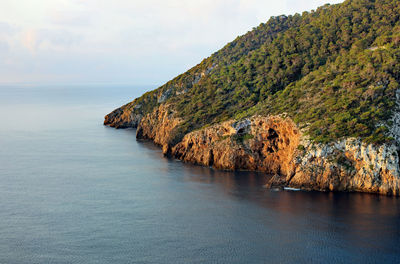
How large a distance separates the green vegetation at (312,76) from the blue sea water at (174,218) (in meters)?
12.7

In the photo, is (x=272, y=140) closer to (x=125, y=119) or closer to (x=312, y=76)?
(x=312, y=76)

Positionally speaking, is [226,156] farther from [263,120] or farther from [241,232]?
[241,232]

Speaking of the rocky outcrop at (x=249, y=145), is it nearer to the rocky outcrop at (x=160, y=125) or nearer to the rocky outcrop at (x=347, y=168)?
the rocky outcrop at (x=347, y=168)

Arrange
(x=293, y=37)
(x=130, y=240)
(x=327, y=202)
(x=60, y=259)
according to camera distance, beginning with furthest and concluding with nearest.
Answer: (x=293, y=37) → (x=327, y=202) → (x=130, y=240) → (x=60, y=259)

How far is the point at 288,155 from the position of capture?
7269 cm

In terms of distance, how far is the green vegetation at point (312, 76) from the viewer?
6938cm

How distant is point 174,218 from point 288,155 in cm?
2638

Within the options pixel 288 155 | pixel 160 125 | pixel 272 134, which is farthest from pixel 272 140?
pixel 160 125

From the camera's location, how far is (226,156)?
79.9 meters

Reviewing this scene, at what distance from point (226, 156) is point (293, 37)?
46099mm

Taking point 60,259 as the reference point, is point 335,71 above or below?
above

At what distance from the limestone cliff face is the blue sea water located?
7.11 ft

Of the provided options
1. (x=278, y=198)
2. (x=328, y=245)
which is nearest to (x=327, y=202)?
(x=278, y=198)

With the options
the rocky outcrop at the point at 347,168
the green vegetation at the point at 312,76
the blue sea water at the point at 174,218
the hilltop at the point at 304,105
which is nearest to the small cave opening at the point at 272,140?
the hilltop at the point at 304,105
